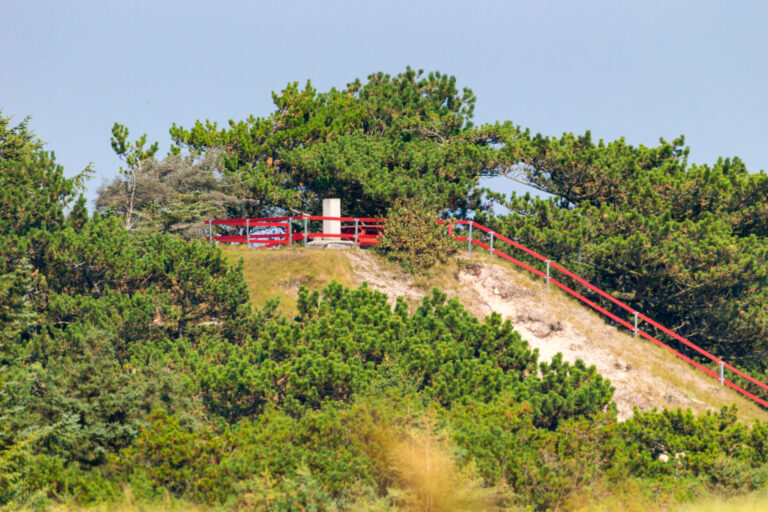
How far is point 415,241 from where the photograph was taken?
89.1 ft

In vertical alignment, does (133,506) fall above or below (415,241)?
below

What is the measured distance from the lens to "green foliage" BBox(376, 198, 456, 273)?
26.9m

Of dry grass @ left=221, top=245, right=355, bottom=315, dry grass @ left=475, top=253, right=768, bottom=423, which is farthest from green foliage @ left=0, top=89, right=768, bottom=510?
dry grass @ left=475, top=253, right=768, bottom=423

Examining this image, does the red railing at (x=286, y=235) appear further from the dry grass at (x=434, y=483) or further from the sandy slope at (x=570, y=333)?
the dry grass at (x=434, y=483)

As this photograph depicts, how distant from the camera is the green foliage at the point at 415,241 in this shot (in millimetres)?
26891

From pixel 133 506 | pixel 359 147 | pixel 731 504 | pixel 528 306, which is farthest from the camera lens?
pixel 359 147

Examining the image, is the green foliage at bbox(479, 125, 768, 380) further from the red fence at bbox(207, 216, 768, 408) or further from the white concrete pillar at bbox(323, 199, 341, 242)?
the white concrete pillar at bbox(323, 199, 341, 242)

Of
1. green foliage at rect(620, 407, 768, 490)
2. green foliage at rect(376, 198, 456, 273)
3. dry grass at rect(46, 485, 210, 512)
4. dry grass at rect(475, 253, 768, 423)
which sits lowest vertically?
dry grass at rect(46, 485, 210, 512)

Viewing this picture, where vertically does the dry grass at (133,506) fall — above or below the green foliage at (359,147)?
below

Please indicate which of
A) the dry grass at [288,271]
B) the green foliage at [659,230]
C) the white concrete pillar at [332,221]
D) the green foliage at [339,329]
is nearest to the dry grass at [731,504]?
the green foliage at [339,329]

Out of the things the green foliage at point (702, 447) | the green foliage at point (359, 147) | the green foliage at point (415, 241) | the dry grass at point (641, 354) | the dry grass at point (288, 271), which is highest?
the green foliage at point (359, 147)

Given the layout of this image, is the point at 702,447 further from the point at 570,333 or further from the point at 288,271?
the point at 288,271

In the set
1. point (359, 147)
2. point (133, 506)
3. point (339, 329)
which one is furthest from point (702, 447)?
point (359, 147)

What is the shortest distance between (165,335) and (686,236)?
1700cm
